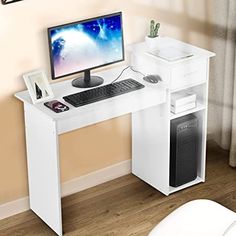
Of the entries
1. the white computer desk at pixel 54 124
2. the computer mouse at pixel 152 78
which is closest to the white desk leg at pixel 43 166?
the white computer desk at pixel 54 124

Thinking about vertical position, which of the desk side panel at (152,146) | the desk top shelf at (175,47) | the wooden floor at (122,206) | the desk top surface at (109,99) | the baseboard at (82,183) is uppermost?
the desk top shelf at (175,47)

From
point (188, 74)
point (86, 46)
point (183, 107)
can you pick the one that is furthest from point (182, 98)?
point (86, 46)

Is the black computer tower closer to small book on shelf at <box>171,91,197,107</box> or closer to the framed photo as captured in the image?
small book on shelf at <box>171,91,197,107</box>

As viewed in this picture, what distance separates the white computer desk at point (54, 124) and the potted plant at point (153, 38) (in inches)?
7.5

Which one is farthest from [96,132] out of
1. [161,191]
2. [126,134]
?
[161,191]

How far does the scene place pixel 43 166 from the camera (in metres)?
4.03

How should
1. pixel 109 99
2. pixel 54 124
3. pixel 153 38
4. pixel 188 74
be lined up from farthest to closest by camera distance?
pixel 153 38 → pixel 188 74 → pixel 109 99 → pixel 54 124

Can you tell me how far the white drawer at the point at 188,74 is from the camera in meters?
4.17

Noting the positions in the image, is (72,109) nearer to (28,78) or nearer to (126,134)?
(28,78)

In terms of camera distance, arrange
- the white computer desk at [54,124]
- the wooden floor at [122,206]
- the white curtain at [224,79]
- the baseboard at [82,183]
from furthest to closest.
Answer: the white curtain at [224,79]
the baseboard at [82,183]
the wooden floor at [122,206]
the white computer desk at [54,124]

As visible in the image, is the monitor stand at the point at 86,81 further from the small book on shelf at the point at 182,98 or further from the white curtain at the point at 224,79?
the white curtain at the point at 224,79

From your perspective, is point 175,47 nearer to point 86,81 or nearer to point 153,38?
point 153,38

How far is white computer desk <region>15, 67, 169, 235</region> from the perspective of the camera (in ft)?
12.6

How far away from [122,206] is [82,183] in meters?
0.32
